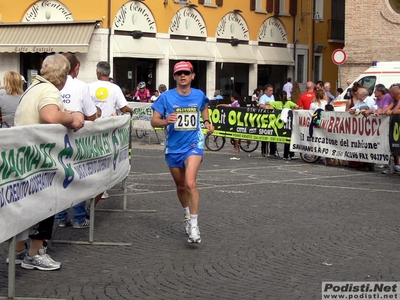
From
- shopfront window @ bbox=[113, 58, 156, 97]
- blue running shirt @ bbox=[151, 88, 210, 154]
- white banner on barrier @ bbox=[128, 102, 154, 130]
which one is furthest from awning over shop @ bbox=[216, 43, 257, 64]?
blue running shirt @ bbox=[151, 88, 210, 154]

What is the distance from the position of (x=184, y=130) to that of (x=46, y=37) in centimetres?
2986

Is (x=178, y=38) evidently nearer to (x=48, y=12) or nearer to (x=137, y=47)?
(x=137, y=47)

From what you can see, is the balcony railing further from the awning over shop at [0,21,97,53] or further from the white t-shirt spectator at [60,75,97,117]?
the white t-shirt spectator at [60,75,97,117]

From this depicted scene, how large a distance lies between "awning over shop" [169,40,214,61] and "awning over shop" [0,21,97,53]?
181 inches

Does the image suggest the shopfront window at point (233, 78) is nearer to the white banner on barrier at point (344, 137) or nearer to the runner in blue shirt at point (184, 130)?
the white banner on barrier at point (344, 137)

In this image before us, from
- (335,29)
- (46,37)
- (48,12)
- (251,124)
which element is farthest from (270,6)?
(251,124)

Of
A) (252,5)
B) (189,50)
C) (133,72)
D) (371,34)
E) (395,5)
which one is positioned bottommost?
(133,72)

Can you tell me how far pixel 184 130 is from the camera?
9930 mm

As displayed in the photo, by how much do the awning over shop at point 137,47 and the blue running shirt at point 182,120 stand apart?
2958cm

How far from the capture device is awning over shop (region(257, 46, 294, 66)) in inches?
1879

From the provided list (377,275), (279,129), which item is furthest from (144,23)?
(377,275)

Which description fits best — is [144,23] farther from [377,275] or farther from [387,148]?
[377,275]

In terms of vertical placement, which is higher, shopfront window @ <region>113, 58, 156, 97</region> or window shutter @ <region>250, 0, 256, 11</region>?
window shutter @ <region>250, 0, 256, 11</region>

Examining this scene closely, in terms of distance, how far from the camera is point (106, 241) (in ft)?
32.5
